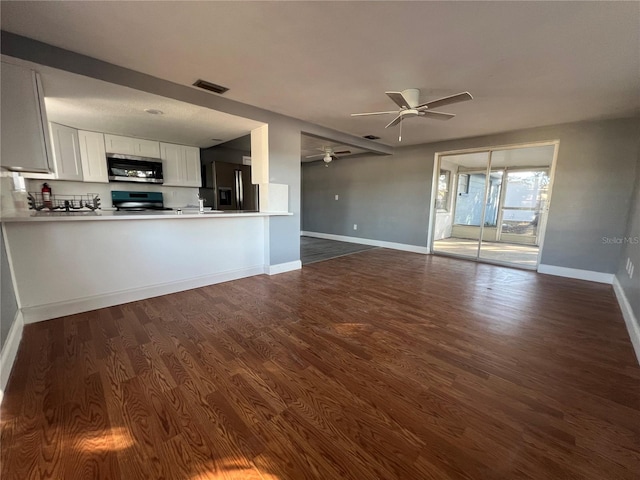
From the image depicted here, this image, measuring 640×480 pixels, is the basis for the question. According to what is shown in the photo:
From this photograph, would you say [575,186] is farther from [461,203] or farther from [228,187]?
[228,187]

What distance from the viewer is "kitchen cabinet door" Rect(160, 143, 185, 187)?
5.11m

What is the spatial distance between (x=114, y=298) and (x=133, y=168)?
9.91 feet

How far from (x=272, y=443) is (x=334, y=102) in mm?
3436

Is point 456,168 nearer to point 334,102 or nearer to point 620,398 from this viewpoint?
point 334,102

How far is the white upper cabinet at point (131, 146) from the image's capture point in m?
4.54

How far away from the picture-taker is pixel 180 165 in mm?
5312

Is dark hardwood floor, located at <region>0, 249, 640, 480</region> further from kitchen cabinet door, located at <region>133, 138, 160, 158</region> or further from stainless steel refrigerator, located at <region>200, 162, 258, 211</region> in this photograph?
kitchen cabinet door, located at <region>133, 138, 160, 158</region>

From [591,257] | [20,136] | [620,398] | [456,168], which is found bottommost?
[620,398]

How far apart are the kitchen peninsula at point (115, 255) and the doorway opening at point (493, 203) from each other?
4.32 meters

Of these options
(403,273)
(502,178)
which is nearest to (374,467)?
(403,273)

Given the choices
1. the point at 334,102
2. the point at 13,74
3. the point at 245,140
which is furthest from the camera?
the point at 245,140

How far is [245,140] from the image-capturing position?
5.15 m

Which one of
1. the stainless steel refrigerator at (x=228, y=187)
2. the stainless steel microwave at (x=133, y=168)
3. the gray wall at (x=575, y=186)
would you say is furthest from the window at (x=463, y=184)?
the stainless steel microwave at (x=133, y=168)

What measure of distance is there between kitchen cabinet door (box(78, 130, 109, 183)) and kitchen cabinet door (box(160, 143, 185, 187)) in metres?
0.91
